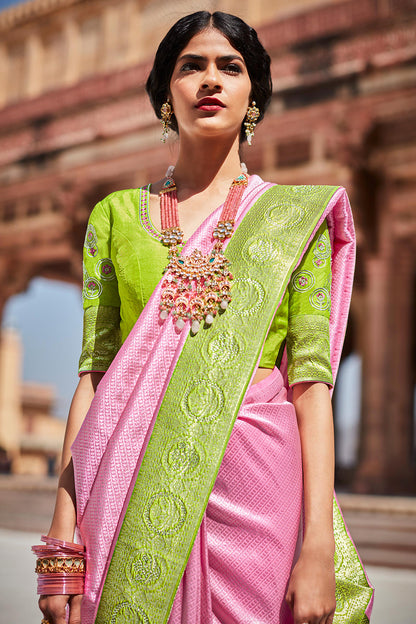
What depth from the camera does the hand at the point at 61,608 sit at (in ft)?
2.92

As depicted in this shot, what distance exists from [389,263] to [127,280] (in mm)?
5941

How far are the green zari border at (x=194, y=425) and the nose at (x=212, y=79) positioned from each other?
7.4 inches

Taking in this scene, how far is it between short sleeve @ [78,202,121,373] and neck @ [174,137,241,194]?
14cm

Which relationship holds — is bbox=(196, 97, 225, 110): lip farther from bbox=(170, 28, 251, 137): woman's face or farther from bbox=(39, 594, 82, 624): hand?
bbox=(39, 594, 82, 624): hand

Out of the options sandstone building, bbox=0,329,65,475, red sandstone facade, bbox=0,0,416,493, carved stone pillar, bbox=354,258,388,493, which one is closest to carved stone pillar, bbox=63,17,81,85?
red sandstone facade, bbox=0,0,416,493

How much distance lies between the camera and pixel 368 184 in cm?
675

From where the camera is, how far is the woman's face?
1048mm

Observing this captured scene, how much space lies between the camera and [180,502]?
0.90m

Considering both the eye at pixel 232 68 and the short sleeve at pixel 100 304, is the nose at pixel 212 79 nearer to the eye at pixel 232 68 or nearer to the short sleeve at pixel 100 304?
the eye at pixel 232 68

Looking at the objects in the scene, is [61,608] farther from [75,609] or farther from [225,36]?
[225,36]

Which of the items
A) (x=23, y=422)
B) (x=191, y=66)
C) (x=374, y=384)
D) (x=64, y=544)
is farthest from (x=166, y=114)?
(x=23, y=422)

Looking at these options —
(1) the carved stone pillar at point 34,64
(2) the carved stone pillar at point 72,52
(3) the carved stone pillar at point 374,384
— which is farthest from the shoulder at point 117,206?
(1) the carved stone pillar at point 34,64

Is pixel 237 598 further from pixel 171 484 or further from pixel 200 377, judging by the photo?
→ pixel 200 377

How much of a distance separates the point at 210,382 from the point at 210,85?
1.37 ft
